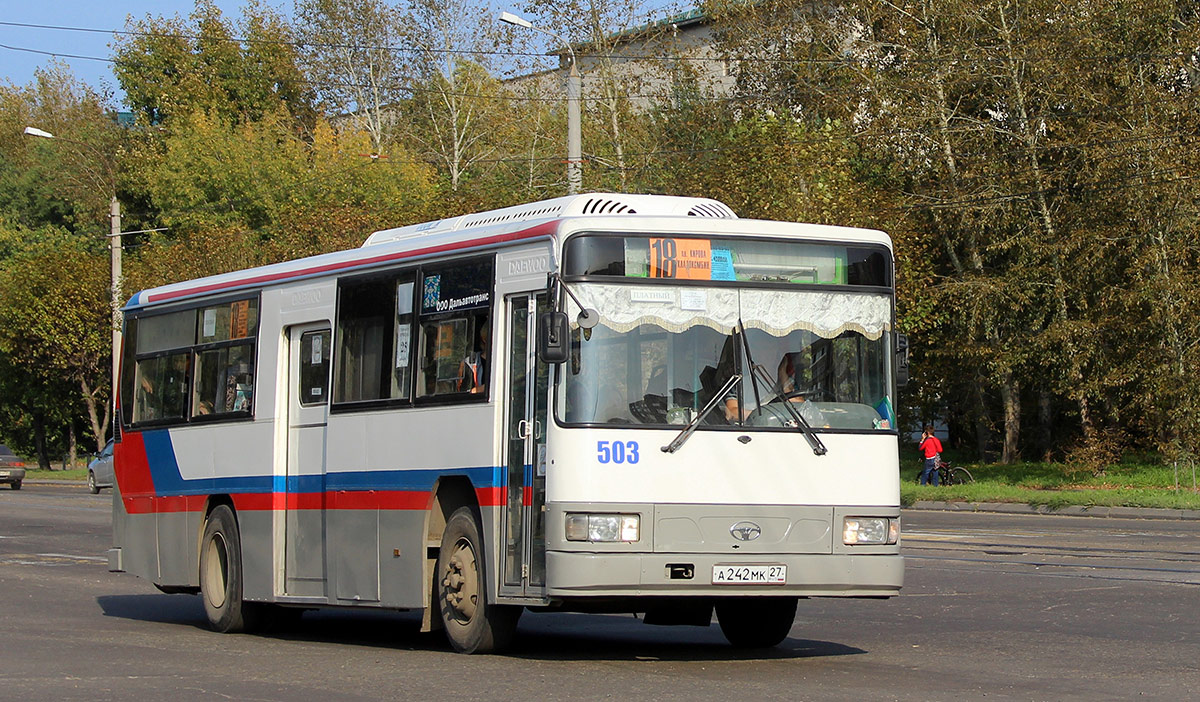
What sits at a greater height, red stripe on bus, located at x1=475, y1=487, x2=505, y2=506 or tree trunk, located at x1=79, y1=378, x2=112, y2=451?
tree trunk, located at x1=79, y1=378, x2=112, y2=451

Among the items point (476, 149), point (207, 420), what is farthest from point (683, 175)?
point (207, 420)

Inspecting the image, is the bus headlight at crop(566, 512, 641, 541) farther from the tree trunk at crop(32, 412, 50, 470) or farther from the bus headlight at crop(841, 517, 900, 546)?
the tree trunk at crop(32, 412, 50, 470)

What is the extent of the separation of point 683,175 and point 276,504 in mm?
33721

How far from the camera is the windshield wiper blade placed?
10.9 metres

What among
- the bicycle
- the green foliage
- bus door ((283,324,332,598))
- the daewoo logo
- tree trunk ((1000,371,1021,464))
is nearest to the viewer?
the daewoo logo

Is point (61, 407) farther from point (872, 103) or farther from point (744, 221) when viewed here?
point (744, 221)

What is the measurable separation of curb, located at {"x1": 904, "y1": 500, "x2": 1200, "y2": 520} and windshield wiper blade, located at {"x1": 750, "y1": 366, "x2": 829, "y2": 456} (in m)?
20.8

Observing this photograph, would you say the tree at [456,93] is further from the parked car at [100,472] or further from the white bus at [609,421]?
the white bus at [609,421]

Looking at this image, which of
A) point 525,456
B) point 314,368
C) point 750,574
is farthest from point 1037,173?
point 525,456

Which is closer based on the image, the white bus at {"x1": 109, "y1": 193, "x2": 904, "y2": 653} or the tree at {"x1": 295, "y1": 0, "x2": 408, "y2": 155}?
the white bus at {"x1": 109, "y1": 193, "x2": 904, "y2": 653}

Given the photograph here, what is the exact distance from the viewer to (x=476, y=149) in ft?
226

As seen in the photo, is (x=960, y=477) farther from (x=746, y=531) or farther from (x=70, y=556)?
(x=746, y=531)

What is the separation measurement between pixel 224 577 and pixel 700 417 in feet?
18.0

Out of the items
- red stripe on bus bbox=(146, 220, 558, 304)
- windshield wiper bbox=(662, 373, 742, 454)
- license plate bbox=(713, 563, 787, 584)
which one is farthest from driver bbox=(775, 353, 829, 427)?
red stripe on bus bbox=(146, 220, 558, 304)
